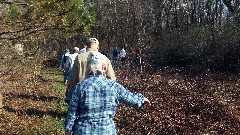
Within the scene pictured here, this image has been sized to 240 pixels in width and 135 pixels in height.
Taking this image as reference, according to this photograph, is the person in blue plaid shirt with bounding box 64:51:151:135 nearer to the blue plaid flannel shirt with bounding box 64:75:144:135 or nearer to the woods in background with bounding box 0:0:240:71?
the blue plaid flannel shirt with bounding box 64:75:144:135

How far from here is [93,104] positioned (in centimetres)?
480

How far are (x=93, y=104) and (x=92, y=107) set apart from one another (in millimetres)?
35

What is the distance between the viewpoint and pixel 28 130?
9945 millimetres

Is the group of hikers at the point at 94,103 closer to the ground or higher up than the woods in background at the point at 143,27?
closer to the ground

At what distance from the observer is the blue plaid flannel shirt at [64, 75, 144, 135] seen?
4805mm

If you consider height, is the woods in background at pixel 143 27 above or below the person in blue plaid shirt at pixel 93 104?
above

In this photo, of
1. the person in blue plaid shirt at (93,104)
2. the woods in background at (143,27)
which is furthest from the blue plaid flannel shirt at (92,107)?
the woods in background at (143,27)

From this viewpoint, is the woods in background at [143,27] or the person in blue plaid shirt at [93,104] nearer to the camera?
the person in blue plaid shirt at [93,104]

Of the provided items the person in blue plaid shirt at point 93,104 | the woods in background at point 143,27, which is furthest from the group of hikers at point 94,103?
the woods in background at point 143,27

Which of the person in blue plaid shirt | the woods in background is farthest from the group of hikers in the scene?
the woods in background

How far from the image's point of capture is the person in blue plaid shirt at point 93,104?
4809 mm

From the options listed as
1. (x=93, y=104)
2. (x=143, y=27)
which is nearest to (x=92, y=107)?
(x=93, y=104)

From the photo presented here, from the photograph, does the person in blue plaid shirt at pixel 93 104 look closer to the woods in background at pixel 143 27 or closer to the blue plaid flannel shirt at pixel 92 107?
the blue plaid flannel shirt at pixel 92 107

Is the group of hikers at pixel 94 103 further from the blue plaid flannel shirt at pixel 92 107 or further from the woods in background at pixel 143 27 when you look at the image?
the woods in background at pixel 143 27
